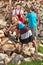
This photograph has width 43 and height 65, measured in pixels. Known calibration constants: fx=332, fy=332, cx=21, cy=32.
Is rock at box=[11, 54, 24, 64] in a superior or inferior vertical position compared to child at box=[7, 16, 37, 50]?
inferior

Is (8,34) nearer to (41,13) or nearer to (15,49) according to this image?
(15,49)

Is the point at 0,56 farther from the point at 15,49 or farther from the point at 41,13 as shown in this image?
the point at 41,13

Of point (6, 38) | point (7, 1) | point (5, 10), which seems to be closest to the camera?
point (6, 38)

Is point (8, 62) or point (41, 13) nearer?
point (8, 62)

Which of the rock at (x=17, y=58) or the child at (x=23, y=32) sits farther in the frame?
the child at (x=23, y=32)

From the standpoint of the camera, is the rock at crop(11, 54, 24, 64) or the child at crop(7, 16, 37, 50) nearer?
the rock at crop(11, 54, 24, 64)

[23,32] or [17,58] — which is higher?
[23,32]

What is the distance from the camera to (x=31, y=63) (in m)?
13.2

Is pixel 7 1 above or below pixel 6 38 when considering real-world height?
below

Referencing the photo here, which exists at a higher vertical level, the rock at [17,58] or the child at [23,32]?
the child at [23,32]

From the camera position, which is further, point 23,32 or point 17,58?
point 23,32

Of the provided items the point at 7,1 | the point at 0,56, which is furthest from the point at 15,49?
the point at 7,1

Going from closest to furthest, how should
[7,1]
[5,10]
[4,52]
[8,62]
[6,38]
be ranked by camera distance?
[8,62] < [4,52] < [6,38] < [5,10] < [7,1]

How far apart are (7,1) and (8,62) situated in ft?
57.0
